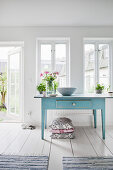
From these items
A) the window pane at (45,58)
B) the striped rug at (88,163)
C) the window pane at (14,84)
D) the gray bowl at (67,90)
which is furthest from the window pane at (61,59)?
the striped rug at (88,163)

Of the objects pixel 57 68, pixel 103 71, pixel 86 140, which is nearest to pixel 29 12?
pixel 57 68

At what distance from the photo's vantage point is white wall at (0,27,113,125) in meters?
3.64

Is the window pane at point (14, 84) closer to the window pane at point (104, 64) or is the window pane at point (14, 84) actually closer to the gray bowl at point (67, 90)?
the gray bowl at point (67, 90)

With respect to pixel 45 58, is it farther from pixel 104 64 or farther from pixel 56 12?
pixel 104 64

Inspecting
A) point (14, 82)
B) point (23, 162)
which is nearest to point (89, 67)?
point (14, 82)

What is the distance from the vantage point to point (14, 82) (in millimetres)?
3945

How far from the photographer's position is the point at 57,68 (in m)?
3.85

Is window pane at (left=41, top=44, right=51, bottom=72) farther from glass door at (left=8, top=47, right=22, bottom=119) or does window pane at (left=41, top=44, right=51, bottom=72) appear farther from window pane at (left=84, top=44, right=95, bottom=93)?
window pane at (left=84, top=44, right=95, bottom=93)

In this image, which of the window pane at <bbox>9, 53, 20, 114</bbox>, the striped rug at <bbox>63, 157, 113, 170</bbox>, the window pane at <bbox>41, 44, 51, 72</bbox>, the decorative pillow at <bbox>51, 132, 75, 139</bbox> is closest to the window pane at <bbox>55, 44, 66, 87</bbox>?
the window pane at <bbox>41, 44, 51, 72</bbox>

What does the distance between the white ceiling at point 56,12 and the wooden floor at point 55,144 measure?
2486 millimetres

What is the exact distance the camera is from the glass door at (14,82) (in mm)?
3900

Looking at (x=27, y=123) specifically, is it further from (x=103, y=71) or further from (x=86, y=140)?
(x=103, y=71)

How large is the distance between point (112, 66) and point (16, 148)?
2.90m

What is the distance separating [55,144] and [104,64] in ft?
7.79
